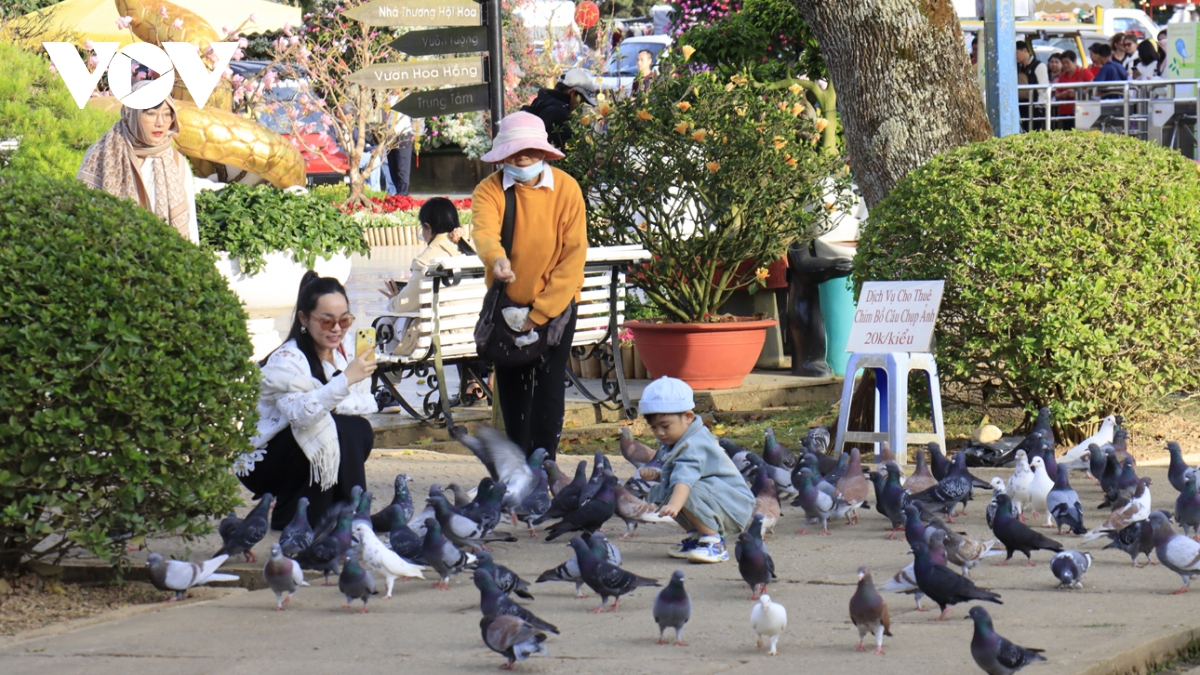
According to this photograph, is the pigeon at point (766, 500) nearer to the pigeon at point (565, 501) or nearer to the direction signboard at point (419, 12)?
the pigeon at point (565, 501)

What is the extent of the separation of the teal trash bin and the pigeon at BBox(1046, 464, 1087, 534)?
445 cm

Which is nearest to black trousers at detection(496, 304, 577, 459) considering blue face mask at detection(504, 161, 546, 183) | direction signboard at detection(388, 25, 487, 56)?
blue face mask at detection(504, 161, 546, 183)

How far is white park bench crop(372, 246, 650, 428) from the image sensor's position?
891cm

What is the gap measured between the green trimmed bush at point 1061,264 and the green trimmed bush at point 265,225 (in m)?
3.95

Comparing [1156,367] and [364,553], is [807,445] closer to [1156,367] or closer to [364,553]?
[1156,367]

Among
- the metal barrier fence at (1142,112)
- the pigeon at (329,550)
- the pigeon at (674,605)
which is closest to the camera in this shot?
the pigeon at (674,605)

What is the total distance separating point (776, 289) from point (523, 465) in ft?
17.0

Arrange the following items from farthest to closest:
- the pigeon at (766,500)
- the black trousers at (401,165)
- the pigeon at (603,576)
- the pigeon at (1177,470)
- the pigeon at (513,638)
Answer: the black trousers at (401,165) → the pigeon at (1177,470) → the pigeon at (766,500) → the pigeon at (603,576) → the pigeon at (513,638)

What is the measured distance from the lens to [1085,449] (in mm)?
7289

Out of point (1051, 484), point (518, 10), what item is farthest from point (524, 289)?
point (518, 10)

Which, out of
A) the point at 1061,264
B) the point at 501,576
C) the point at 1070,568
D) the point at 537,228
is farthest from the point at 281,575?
the point at 1061,264

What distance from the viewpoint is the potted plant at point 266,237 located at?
30.7 feet

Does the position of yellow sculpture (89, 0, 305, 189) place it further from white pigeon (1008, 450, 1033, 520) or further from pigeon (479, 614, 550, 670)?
pigeon (479, 614, 550, 670)

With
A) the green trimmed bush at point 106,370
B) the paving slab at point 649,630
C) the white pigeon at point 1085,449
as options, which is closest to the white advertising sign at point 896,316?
the white pigeon at point 1085,449
